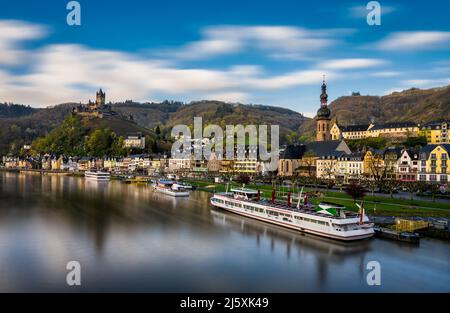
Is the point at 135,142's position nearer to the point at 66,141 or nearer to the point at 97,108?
the point at 66,141

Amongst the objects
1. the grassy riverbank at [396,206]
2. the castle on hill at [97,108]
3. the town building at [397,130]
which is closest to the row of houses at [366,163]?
the town building at [397,130]

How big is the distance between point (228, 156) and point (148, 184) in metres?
26.7

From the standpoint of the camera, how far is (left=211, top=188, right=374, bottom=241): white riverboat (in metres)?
28.0

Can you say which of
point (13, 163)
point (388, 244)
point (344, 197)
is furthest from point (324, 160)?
point (13, 163)

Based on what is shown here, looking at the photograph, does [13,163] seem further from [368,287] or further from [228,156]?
[368,287]

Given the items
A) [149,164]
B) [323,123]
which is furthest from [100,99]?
[323,123]

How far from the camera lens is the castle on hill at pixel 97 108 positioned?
6993 inches

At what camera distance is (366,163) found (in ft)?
214

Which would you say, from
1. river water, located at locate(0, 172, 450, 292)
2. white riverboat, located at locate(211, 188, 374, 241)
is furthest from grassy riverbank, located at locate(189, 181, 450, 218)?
river water, located at locate(0, 172, 450, 292)

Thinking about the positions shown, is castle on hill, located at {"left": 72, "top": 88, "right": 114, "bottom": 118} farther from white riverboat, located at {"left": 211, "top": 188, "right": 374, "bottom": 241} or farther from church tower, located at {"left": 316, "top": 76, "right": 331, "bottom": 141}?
white riverboat, located at {"left": 211, "top": 188, "right": 374, "bottom": 241}

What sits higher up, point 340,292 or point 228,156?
point 228,156

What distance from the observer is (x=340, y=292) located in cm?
1930
